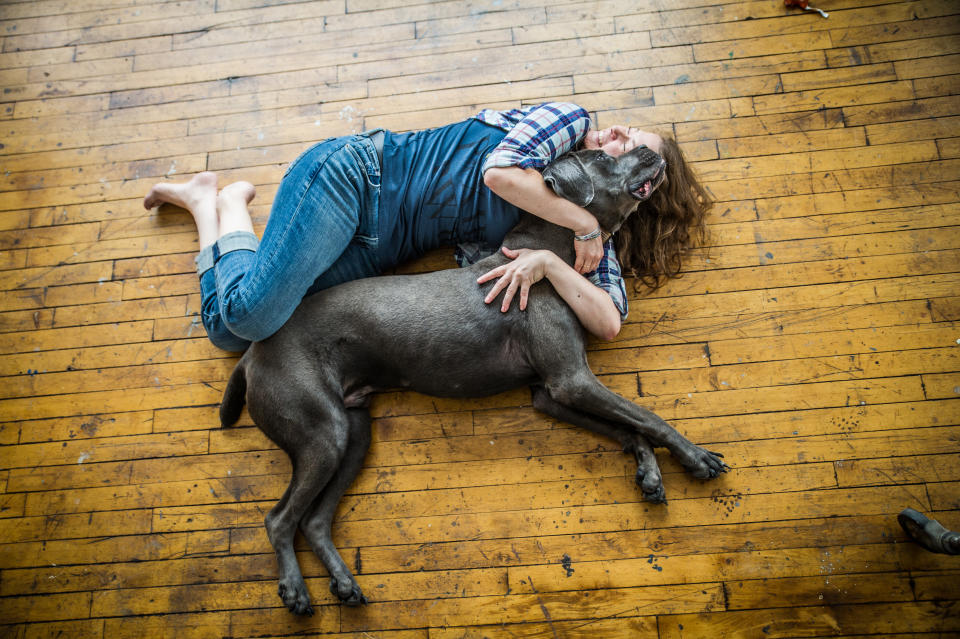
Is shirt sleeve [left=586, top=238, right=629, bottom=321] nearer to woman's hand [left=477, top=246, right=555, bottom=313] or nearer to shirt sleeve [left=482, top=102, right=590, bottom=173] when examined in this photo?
woman's hand [left=477, top=246, right=555, bottom=313]

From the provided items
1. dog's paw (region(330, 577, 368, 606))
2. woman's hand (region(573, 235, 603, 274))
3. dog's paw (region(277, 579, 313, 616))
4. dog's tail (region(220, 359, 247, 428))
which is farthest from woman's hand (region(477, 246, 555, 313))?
dog's paw (region(277, 579, 313, 616))

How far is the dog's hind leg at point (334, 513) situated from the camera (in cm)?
237

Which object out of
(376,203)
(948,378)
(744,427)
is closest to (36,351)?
(376,203)

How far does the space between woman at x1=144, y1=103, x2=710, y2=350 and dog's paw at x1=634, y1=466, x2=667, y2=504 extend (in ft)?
1.82

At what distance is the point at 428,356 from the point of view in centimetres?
228

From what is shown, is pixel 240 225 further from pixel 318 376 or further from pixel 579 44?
pixel 579 44

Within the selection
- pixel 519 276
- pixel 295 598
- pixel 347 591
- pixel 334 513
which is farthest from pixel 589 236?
pixel 295 598

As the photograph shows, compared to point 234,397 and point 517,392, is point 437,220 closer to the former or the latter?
point 517,392

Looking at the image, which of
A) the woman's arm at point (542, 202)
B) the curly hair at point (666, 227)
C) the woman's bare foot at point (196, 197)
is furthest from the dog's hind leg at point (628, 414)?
the woman's bare foot at point (196, 197)

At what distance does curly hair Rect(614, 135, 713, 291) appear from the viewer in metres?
2.51

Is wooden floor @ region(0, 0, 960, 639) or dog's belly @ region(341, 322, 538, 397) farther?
wooden floor @ region(0, 0, 960, 639)

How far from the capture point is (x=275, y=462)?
2584 mm

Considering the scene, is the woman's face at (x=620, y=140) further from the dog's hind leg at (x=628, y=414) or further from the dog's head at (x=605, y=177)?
the dog's hind leg at (x=628, y=414)

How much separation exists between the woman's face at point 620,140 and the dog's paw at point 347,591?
1.94 metres
